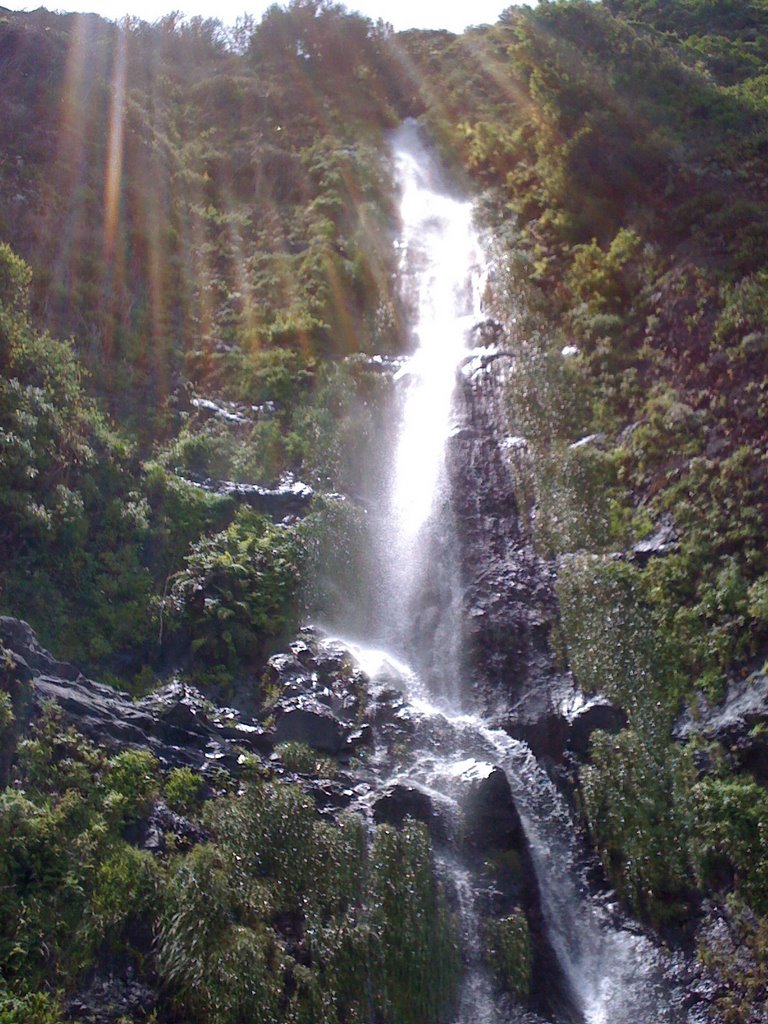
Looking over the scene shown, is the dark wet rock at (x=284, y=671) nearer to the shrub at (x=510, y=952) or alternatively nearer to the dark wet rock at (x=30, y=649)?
the dark wet rock at (x=30, y=649)

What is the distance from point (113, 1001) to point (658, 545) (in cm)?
920

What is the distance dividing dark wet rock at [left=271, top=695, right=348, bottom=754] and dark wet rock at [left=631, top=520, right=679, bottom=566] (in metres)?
4.98

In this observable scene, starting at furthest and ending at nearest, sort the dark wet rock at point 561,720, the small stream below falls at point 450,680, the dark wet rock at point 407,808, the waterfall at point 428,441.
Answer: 1. the waterfall at point 428,441
2. the dark wet rock at point 561,720
3. the dark wet rock at point 407,808
4. the small stream below falls at point 450,680

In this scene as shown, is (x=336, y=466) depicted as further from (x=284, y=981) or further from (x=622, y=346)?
(x=284, y=981)

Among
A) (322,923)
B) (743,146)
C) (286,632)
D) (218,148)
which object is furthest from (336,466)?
(218,148)

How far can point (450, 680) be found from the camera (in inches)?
544

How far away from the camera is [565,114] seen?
22500 mm

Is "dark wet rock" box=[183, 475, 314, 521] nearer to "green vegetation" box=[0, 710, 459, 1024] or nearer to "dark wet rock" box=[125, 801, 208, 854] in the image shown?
"green vegetation" box=[0, 710, 459, 1024]

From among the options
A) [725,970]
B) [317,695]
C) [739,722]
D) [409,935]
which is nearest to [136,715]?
[317,695]

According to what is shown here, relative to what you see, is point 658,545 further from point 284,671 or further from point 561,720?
point 284,671

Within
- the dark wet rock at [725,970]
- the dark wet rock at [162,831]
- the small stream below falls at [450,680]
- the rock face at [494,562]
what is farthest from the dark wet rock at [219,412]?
the dark wet rock at [725,970]

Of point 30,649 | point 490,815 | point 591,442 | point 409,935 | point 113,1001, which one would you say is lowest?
point 113,1001

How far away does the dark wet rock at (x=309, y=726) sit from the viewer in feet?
40.4

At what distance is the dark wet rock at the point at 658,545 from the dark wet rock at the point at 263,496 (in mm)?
5301
